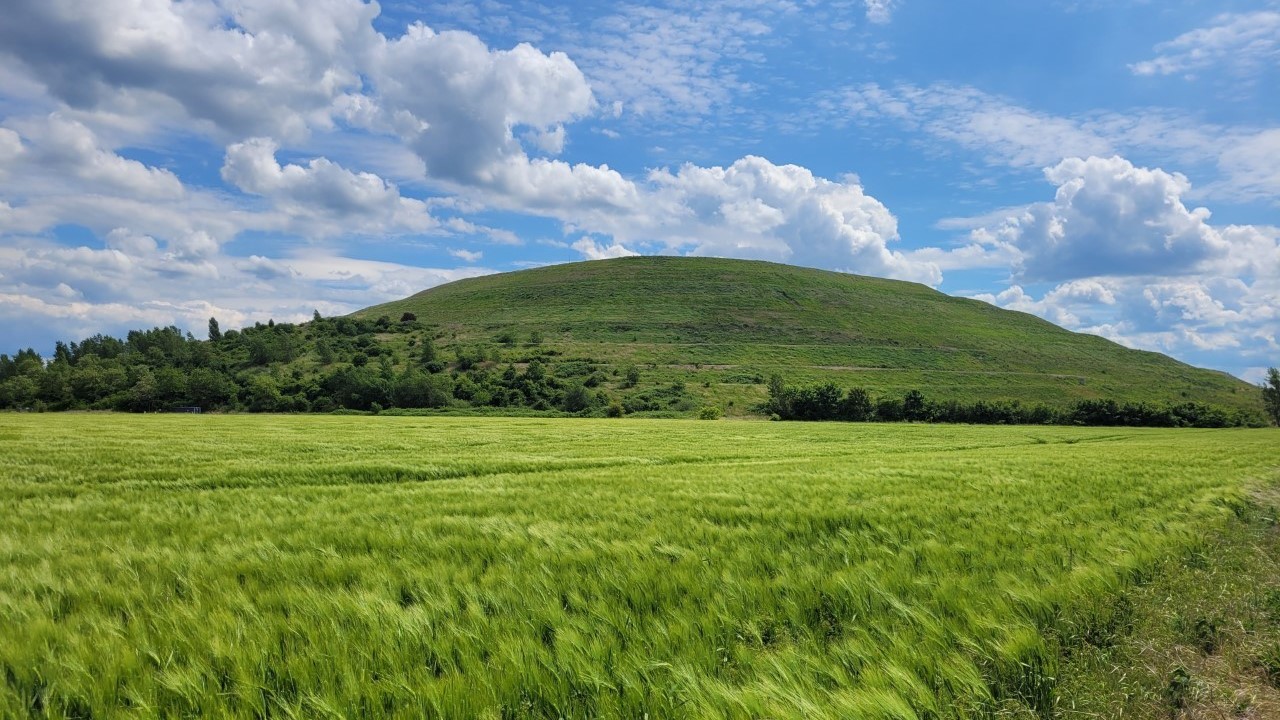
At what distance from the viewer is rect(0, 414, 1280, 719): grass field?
3.13 m

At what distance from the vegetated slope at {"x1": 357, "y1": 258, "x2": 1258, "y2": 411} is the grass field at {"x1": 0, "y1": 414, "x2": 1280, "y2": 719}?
306 feet

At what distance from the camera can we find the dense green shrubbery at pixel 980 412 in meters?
86.1

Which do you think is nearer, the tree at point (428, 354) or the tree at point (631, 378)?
the tree at point (631, 378)

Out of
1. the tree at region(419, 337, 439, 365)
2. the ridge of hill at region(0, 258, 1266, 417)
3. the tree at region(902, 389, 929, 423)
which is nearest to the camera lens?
the tree at region(902, 389, 929, 423)

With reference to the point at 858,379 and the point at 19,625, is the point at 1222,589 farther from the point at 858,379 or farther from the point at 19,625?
the point at 858,379

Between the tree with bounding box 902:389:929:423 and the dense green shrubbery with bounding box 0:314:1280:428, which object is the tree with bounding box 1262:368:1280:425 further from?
the tree with bounding box 902:389:929:423

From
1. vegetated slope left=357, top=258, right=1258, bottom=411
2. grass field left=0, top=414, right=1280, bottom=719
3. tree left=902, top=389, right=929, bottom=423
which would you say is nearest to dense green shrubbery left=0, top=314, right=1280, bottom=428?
tree left=902, top=389, right=929, bottom=423

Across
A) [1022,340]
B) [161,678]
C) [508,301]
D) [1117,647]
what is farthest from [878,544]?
[1022,340]

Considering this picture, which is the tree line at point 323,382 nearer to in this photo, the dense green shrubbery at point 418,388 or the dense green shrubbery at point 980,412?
the dense green shrubbery at point 418,388

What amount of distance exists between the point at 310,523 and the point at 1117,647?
8.61 metres

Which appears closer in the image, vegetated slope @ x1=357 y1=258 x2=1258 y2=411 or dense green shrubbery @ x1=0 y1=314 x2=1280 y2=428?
dense green shrubbery @ x1=0 y1=314 x2=1280 y2=428

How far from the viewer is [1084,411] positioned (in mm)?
86938

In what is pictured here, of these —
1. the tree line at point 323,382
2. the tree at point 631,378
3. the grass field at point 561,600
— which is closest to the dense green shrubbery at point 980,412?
the tree line at point 323,382

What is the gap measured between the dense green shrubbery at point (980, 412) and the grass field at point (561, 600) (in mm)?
80028
